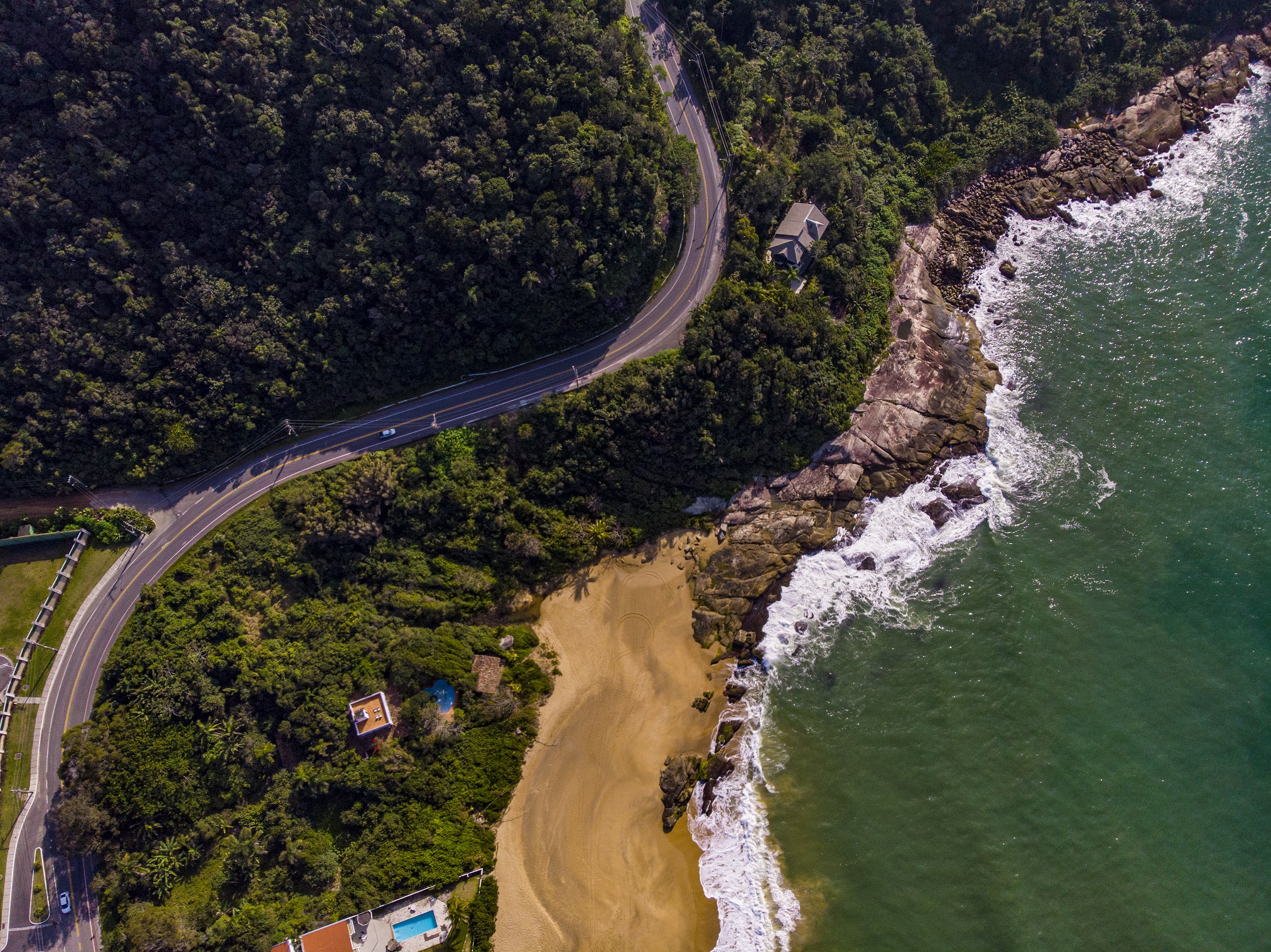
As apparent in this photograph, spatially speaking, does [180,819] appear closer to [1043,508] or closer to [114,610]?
[114,610]

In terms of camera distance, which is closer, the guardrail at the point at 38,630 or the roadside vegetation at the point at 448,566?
the roadside vegetation at the point at 448,566

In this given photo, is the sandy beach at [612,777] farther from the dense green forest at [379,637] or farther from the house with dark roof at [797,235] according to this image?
the house with dark roof at [797,235]

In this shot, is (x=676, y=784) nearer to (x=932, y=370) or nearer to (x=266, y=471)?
(x=266, y=471)

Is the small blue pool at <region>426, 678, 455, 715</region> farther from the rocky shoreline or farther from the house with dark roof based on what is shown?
the house with dark roof

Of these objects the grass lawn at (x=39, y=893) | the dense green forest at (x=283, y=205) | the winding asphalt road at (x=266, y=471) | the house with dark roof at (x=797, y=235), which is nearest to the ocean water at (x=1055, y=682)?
the house with dark roof at (x=797, y=235)

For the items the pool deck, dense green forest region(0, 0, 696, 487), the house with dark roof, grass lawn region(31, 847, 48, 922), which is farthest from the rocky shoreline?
grass lawn region(31, 847, 48, 922)

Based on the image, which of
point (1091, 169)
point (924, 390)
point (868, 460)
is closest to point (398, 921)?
point (868, 460)
